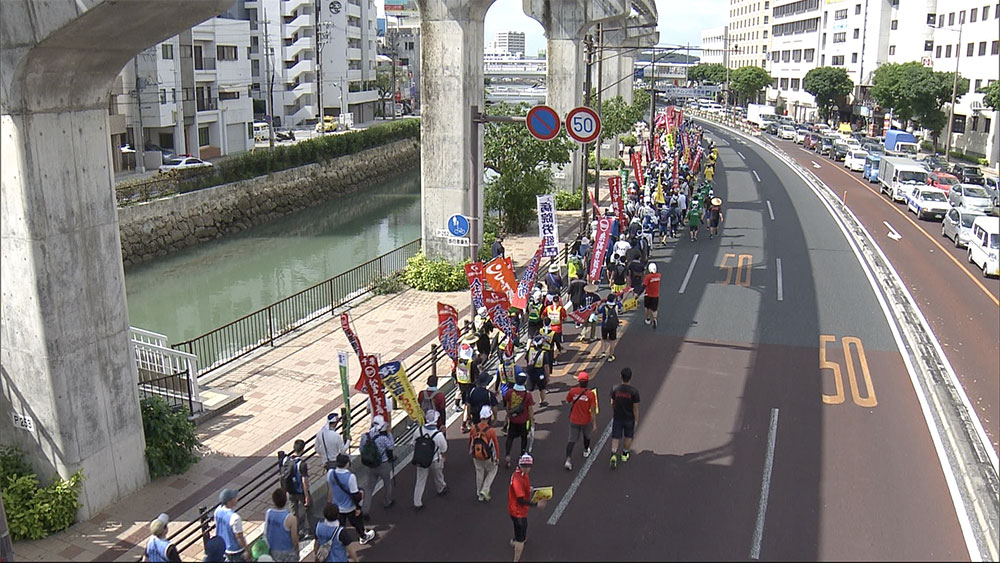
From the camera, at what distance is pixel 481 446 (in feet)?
36.2

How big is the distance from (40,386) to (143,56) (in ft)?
130

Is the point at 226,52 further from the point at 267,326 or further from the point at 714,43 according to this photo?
the point at 714,43

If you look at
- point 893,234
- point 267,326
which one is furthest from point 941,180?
point 267,326

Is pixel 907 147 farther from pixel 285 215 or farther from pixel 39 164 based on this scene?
pixel 39 164

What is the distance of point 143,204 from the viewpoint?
35062 millimetres

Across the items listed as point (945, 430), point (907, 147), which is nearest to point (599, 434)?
point (945, 430)

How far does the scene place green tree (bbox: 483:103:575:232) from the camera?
1204 inches

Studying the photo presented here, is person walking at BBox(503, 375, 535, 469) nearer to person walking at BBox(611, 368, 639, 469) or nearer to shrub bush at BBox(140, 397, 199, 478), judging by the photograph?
person walking at BBox(611, 368, 639, 469)

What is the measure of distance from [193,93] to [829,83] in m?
58.6

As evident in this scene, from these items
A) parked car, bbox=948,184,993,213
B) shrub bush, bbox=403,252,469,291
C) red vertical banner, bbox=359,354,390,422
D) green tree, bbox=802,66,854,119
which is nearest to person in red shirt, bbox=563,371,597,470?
red vertical banner, bbox=359,354,390,422

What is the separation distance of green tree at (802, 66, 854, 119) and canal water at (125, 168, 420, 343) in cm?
4832

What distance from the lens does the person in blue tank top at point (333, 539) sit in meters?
9.16

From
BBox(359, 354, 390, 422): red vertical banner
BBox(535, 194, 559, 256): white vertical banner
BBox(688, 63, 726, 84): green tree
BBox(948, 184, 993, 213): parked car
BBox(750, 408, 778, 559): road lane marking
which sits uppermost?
BBox(688, 63, 726, 84): green tree

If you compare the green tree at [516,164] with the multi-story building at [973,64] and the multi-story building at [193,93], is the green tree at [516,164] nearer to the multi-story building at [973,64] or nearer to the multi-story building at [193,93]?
the multi-story building at [193,93]
